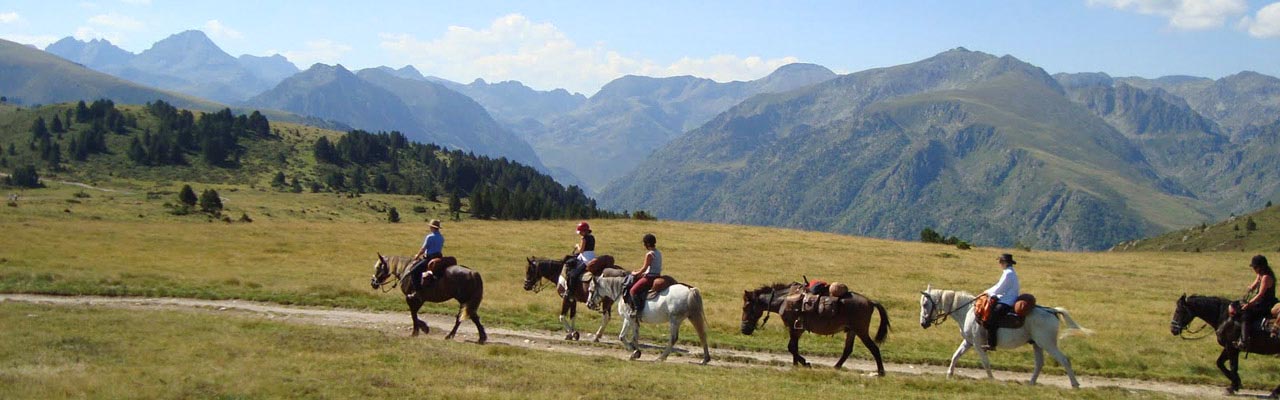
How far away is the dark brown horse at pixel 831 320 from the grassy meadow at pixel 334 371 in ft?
5.09

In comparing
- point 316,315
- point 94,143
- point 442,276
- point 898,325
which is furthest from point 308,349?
point 94,143

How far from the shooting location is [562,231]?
75500 millimetres

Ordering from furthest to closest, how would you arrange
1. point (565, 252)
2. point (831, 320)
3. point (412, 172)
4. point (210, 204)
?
point (412, 172) → point (210, 204) → point (565, 252) → point (831, 320)

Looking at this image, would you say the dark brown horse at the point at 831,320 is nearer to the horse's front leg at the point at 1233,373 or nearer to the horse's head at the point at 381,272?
the horse's front leg at the point at 1233,373

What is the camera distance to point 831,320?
20234 mm

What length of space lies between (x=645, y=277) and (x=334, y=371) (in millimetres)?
8523

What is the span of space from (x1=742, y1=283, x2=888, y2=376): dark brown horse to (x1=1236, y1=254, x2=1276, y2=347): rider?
8272mm

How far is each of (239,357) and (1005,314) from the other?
56.2ft

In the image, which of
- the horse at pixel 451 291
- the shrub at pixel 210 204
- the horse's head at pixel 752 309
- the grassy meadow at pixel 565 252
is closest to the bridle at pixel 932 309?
the grassy meadow at pixel 565 252

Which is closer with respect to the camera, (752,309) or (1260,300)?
(1260,300)

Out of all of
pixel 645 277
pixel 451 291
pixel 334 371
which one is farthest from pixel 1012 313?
pixel 334 371

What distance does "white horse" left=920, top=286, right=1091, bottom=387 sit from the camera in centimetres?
1945

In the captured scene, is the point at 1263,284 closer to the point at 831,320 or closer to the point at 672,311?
the point at 831,320

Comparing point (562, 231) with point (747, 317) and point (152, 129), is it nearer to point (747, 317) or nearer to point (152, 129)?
point (747, 317)
